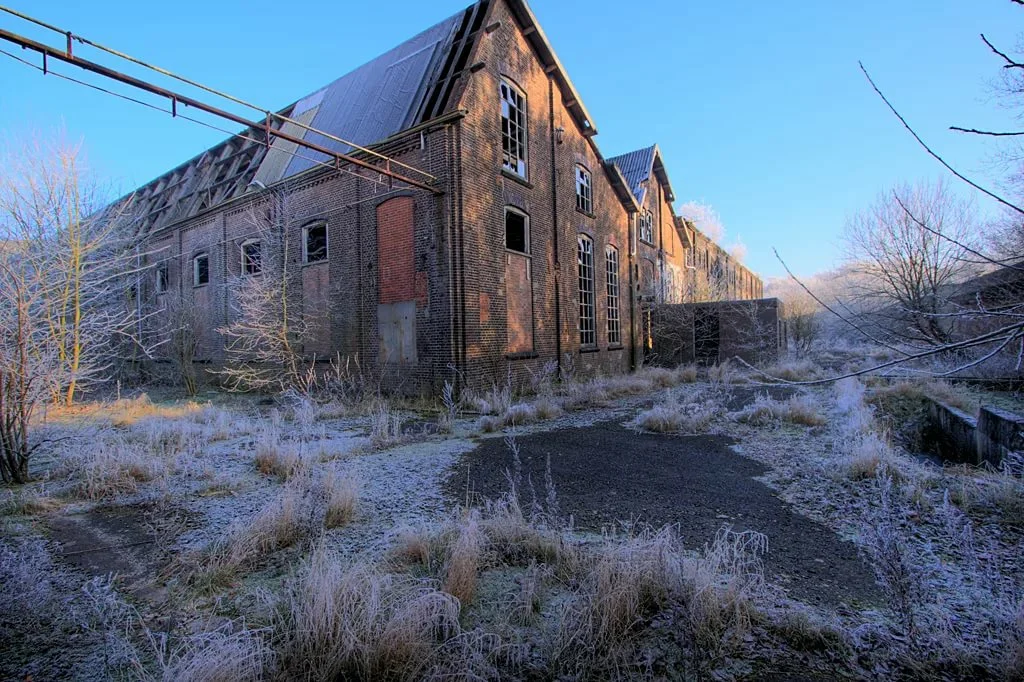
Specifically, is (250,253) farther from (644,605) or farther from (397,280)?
(644,605)

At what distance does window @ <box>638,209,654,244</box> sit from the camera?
23.4 m

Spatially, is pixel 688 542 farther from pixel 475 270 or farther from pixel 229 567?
pixel 475 270

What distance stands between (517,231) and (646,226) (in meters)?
12.8

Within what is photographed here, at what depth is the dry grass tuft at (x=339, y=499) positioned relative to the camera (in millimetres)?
4066

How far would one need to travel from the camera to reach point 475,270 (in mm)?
11195

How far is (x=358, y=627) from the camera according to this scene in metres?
2.29

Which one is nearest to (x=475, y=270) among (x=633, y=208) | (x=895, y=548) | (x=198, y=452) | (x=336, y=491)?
(x=198, y=452)

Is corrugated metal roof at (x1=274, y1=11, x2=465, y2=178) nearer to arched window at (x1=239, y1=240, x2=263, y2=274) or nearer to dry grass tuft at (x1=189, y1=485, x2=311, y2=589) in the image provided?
arched window at (x1=239, y1=240, x2=263, y2=274)

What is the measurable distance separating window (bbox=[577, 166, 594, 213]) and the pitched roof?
6355mm

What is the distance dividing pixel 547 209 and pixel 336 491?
38.7 feet

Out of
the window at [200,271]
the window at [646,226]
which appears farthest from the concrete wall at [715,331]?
the window at [200,271]

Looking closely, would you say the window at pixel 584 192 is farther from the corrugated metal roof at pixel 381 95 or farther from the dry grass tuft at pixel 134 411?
the dry grass tuft at pixel 134 411

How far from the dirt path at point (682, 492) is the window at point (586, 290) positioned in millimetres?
8758

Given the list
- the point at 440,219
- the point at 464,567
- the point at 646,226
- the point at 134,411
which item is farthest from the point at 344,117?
the point at 646,226
